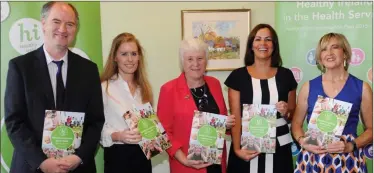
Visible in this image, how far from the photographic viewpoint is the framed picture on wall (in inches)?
146

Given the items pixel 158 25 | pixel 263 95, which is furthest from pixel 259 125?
pixel 158 25

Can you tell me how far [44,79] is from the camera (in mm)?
2387

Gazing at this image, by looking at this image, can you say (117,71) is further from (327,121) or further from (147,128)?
(327,121)

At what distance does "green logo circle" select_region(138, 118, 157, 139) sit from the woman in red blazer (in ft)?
0.47

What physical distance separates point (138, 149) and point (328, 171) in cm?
134

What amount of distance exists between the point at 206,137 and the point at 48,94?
3.50ft

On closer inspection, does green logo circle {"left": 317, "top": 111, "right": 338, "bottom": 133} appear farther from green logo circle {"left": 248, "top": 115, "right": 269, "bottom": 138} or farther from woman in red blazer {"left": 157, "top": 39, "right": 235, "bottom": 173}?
woman in red blazer {"left": 157, "top": 39, "right": 235, "bottom": 173}

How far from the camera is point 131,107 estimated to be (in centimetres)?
272

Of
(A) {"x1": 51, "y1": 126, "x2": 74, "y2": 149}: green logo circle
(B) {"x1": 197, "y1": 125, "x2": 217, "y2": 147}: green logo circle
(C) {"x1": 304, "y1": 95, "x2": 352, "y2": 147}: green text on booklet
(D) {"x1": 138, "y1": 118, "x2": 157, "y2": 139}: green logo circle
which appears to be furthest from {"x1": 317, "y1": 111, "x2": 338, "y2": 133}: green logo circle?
(A) {"x1": 51, "y1": 126, "x2": 74, "y2": 149}: green logo circle

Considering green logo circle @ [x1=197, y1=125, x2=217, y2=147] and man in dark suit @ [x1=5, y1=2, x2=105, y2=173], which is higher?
man in dark suit @ [x1=5, y1=2, x2=105, y2=173]

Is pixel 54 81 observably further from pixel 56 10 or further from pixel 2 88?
pixel 2 88

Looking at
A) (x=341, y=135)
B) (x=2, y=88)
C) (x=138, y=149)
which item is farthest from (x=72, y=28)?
(x=341, y=135)

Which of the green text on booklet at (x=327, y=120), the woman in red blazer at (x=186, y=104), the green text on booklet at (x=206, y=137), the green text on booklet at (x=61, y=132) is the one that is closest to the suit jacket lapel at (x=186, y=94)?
the woman in red blazer at (x=186, y=104)

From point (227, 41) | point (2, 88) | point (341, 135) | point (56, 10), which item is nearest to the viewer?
point (56, 10)
